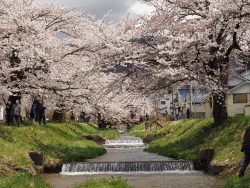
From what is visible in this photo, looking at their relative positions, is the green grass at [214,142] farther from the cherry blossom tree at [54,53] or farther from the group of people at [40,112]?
the group of people at [40,112]

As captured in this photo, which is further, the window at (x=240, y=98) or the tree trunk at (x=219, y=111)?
the window at (x=240, y=98)

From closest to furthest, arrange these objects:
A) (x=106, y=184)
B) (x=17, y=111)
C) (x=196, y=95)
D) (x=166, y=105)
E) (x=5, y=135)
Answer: (x=106, y=184) → (x=5, y=135) → (x=196, y=95) → (x=17, y=111) → (x=166, y=105)

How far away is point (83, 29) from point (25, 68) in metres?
6.74

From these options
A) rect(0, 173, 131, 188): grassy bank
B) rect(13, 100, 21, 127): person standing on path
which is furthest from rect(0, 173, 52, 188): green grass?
rect(13, 100, 21, 127): person standing on path

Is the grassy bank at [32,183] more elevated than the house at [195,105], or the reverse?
the house at [195,105]

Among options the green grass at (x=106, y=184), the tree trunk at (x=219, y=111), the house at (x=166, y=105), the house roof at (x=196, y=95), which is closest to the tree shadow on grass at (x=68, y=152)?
the house roof at (x=196, y=95)

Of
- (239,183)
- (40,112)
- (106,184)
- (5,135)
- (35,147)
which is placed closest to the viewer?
(239,183)

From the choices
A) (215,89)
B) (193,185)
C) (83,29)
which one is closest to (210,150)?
(215,89)

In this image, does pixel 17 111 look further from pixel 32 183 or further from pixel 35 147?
pixel 32 183

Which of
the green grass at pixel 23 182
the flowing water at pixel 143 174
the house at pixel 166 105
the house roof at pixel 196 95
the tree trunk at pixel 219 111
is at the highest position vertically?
the house at pixel 166 105

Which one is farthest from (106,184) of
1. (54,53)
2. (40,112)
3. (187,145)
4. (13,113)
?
(40,112)

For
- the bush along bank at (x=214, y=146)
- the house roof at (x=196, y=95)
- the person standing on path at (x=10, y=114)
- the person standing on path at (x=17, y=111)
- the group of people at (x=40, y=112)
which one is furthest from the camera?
the group of people at (x=40, y=112)

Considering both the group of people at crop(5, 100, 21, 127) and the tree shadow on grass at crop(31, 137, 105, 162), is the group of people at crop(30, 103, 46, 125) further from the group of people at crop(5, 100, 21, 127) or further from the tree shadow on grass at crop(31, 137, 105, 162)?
the tree shadow on grass at crop(31, 137, 105, 162)

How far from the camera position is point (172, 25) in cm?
2647
